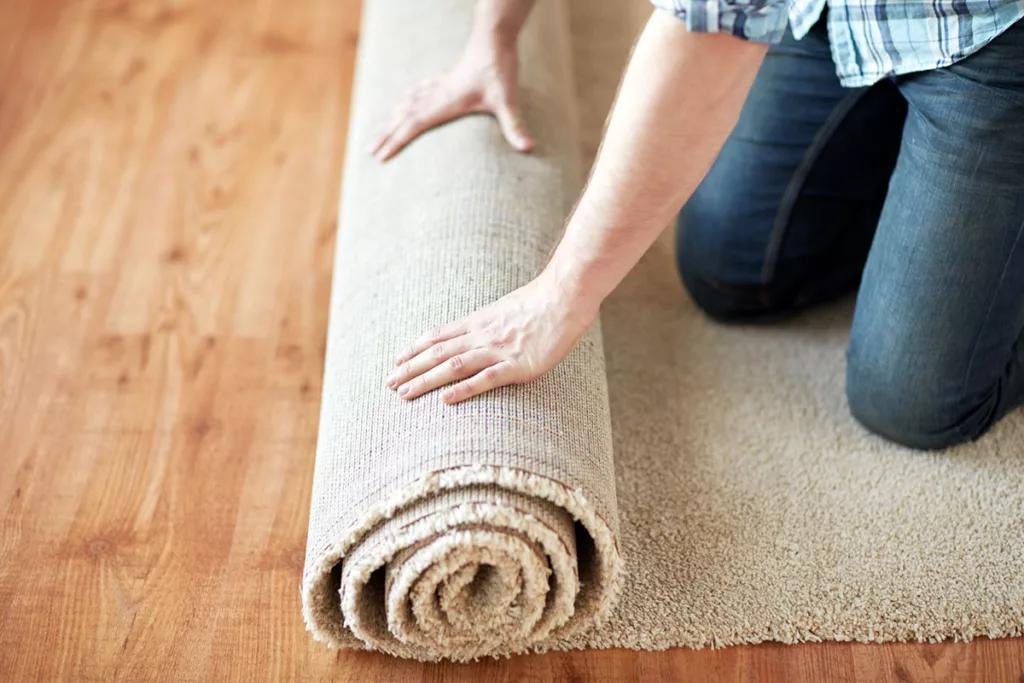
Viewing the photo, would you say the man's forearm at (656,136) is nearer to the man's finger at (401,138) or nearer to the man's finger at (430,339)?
the man's finger at (430,339)

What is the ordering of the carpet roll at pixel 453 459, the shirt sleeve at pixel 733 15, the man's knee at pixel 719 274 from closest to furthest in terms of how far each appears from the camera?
1. the shirt sleeve at pixel 733 15
2. the carpet roll at pixel 453 459
3. the man's knee at pixel 719 274

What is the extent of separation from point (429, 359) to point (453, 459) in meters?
0.13

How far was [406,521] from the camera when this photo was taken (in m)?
0.91

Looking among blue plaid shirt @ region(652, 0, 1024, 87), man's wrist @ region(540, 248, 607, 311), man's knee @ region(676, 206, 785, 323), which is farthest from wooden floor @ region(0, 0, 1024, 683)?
blue plaid shirt @ region(652, 0, 1024, 87)

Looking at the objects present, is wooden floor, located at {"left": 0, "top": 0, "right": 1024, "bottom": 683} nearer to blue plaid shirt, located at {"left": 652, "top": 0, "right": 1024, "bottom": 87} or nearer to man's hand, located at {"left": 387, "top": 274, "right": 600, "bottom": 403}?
man's hand, located at {"left": 387, "top": 274, "right": 600, "bottom": 403}

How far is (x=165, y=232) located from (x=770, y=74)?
984mm

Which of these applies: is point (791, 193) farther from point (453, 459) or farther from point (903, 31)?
point (453, 459)

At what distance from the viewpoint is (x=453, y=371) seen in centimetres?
98

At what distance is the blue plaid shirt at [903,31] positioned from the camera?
105 centimetres

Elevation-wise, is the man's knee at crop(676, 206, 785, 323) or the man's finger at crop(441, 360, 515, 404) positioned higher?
the man's finger at crop(441, 360, 515, 404)

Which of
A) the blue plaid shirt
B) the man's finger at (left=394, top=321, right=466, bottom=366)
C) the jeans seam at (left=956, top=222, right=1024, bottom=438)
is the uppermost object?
→ the blue plaid shirt

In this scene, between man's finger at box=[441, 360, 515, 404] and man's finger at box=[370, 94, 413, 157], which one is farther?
man's finger at box=[370, 94, 413, 157]

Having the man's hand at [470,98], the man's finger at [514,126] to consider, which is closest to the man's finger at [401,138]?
the man's hand at [470,98]

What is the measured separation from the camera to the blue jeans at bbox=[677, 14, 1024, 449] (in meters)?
1.11
